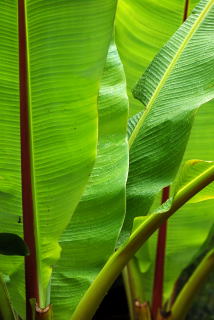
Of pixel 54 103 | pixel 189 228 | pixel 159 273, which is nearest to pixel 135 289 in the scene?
pixel 159 273

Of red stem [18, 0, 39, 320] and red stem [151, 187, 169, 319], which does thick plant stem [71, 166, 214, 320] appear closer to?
red stem [18, 0, 39, 320]

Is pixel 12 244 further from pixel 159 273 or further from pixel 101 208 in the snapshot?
pixel 159 273

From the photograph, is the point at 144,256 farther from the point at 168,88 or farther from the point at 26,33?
the point at 26,33

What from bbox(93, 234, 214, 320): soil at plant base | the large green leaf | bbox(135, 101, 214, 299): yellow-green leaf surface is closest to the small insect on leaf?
the large green leaf

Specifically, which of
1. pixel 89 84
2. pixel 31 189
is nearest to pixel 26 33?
pixel 89 84

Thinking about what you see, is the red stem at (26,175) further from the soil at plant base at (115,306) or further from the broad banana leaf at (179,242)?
the soil at plant base at (115,306)

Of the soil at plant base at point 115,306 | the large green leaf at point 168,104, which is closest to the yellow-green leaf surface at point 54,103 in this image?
the large green leaf at point 168,104
